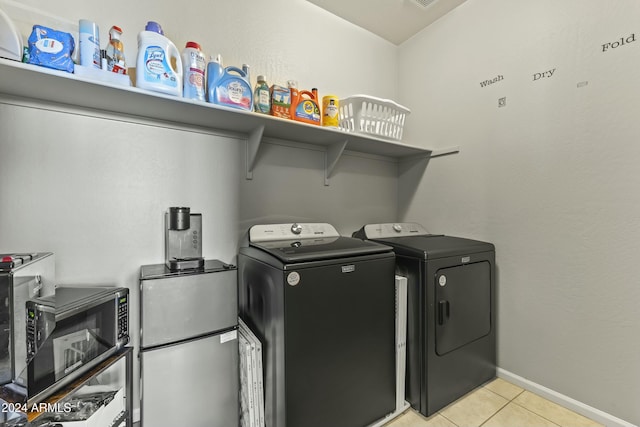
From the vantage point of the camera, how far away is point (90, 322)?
1.08 meters

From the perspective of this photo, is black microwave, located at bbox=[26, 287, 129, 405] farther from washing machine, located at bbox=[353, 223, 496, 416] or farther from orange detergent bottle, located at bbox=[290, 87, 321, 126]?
washing machine, located at bbox=[353, 223, 496, 416]

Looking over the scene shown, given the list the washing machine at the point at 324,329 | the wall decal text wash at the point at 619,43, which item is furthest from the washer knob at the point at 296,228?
the wall decal text wash at the point at 619,43

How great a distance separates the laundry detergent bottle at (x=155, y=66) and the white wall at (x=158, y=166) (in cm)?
29

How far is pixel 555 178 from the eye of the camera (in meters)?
1.68

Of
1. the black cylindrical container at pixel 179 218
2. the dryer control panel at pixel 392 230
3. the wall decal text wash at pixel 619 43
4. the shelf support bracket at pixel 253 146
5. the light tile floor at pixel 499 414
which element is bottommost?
the light tile floor at pixel 499 414

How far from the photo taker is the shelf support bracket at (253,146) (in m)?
1.68

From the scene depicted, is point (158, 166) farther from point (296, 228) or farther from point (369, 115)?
point (369, 115)

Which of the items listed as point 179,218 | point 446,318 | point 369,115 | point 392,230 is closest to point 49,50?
point 179,218

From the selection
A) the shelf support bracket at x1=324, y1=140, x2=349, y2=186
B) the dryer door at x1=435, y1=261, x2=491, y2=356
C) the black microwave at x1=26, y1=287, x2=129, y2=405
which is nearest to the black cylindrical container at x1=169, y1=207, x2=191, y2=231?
the black microwave at x1=26, y1=287, x2=129, y2=405

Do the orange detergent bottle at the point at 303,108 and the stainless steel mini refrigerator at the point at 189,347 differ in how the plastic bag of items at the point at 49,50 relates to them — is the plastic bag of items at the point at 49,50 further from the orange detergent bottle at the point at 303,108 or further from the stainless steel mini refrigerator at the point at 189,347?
the orange detergent bottle at the point at 303,108

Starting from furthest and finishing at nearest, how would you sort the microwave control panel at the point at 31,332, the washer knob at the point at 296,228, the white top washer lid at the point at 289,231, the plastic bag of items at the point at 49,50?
the washer knob at the point at 296,228 → the white top washer lid at the point at 289,231 → the plastic bag of items at the point at 49,50 → the microwave control panel at the point at 31,332

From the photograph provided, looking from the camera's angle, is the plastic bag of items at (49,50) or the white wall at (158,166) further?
the white wall at (158,166)

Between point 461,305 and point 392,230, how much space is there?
29.5 inches

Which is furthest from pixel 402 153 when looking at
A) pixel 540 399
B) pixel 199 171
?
pixel 540 399
